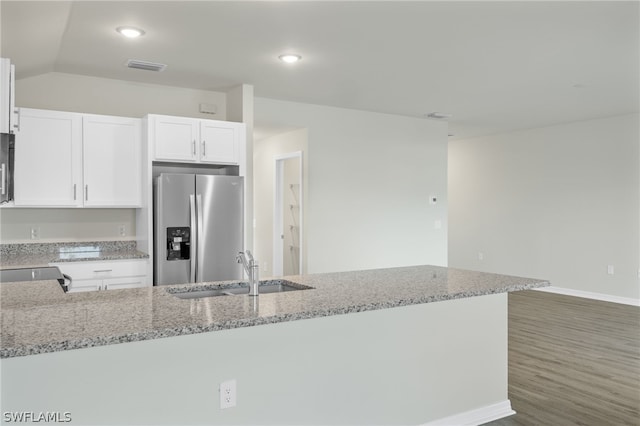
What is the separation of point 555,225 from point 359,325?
243 inches

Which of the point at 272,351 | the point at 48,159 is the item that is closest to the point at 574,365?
the point at 272,351

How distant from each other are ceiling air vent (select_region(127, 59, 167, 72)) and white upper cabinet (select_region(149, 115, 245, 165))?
1.39 ft

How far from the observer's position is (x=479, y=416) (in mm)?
3037

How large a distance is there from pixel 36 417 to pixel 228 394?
72 cm

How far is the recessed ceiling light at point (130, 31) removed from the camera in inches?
139

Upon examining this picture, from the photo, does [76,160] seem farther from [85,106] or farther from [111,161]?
[85,106]

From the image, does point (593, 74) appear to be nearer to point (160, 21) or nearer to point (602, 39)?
point (602, 39)

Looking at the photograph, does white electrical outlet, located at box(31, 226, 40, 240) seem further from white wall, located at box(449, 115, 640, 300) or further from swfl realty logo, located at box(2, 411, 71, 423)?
white wall, located at box(449, 115, 640, 300)

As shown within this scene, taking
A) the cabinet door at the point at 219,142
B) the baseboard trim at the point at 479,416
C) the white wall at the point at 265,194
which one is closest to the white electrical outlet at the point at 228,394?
the baseboard trim at the point at 479,416

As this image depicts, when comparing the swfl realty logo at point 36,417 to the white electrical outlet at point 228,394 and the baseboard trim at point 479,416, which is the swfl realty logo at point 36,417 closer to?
the white electrical outlet at point 228,394

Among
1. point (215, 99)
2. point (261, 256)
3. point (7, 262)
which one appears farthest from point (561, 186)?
point (7, 262)

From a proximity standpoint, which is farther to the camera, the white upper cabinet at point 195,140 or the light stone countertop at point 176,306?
the white upper cabinet at point 195,140

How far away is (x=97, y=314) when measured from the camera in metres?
1.99

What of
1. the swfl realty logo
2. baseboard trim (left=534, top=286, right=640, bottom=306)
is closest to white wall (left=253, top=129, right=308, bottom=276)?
baseboard trim (left=534, top=286, right=640, bottom=306)
